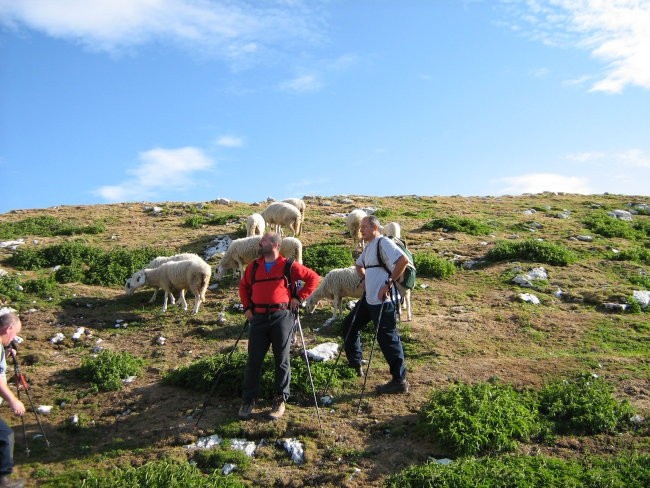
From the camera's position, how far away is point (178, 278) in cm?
1306

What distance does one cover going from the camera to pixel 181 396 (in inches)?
331

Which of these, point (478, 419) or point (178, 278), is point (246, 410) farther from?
point (178, 278)

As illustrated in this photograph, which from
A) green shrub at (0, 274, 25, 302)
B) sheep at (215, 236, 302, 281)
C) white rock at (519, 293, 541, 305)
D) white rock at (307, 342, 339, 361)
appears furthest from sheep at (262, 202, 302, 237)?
white rock at (307, 342, 339, 361)

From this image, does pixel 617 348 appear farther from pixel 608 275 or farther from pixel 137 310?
pixel 137 310

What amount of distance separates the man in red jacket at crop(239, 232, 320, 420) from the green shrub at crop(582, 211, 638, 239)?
1642 cm

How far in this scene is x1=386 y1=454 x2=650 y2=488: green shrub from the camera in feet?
19.4

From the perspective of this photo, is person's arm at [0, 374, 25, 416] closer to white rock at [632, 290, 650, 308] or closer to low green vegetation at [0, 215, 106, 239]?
white rock at [632, 290, 650, 308]

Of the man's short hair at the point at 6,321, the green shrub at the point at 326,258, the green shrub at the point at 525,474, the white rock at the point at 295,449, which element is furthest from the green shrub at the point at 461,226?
the man's short hair at the point at 6,321

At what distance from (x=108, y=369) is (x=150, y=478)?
3.52 meters

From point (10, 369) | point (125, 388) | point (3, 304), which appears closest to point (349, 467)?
point (125, 388)

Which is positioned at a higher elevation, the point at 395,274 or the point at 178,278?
the point at 395,274

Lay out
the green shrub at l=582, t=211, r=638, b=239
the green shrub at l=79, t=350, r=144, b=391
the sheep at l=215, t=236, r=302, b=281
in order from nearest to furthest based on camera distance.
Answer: the green shrub at l=79, t=350, r=144, b=391 < the sheep at l=215, t=236, r=302, b=281 < the green shrub at l=582, t=211, r=638, b=239

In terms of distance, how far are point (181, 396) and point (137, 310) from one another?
5026 millimetres

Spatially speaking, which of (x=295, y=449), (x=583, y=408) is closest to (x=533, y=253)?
(x=583, y=408)
